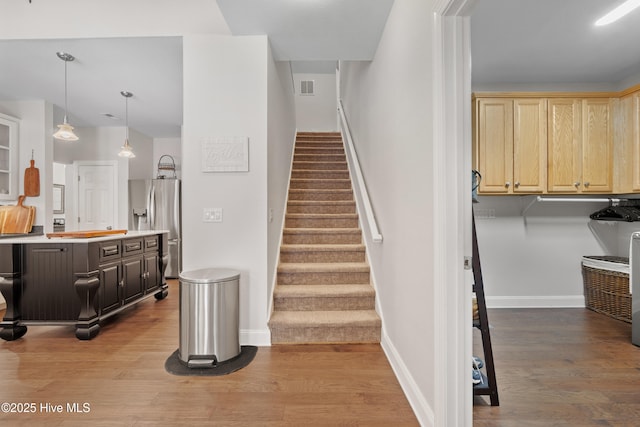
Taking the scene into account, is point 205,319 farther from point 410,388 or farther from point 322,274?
point 410,388

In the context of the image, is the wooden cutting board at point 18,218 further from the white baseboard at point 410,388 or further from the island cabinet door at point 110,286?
the white baseboard at point 410,388

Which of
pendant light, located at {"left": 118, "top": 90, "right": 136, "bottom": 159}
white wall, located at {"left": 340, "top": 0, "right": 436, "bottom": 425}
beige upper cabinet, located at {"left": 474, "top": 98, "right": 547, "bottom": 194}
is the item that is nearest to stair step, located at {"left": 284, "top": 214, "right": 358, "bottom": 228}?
white wall, located at {"left": 340, "top": 0, "right": 436, "bottom": 425}

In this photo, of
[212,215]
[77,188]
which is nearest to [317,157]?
[212,215]

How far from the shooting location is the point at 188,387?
1.93 meters

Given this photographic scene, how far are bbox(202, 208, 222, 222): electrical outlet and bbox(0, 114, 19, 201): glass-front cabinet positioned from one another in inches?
133

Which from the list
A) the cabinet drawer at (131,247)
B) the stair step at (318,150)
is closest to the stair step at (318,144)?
the stair step at (318,150)

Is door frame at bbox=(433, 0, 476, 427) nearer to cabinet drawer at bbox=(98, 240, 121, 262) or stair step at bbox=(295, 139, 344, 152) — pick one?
cabinet drawer at bbox=(98, 240, 121, 262)

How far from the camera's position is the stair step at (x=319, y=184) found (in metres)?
4.36

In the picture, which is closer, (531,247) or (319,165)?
(531,247)

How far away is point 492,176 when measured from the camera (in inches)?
126

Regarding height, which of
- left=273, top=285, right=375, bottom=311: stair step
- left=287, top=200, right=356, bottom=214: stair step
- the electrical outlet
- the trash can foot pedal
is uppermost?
left=287, top=200, right=356, bottom=214: stair step

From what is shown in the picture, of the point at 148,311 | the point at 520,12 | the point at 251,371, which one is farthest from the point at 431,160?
the point at 148,311

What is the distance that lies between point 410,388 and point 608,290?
9.50 feet

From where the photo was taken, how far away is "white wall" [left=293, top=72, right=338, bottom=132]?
21.7 feet
